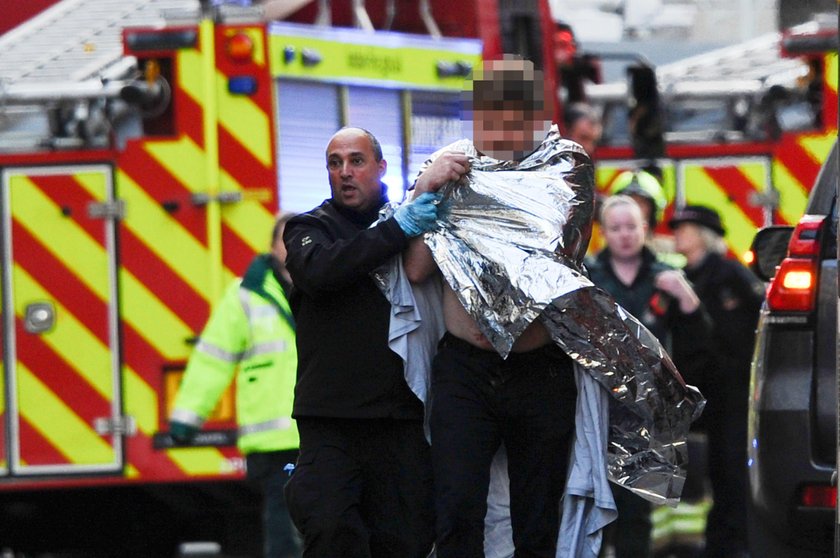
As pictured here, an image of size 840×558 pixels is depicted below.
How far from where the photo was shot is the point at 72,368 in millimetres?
8586

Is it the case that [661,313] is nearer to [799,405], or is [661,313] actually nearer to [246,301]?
[246,301]

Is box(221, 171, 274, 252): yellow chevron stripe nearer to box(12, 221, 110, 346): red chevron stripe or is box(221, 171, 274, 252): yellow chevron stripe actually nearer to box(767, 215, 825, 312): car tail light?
box(12, 221, 110, 346): red chevron stripe

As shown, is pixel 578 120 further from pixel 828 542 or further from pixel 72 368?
pixel 828 542

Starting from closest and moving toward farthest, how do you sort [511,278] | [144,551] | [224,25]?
[511,278] < [224,25] < [144,551]

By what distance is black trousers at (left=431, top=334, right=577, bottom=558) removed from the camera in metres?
5.18

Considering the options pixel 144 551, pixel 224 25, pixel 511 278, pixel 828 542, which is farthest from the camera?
pixel 144 551

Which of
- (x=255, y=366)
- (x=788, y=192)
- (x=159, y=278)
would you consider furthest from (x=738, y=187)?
(x=255, y=366)

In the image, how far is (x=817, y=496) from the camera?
233 inches

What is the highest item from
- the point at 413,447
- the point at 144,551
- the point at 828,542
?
the point at 413,447

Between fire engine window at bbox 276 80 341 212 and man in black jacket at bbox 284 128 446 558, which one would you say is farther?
fire engine window at bbox 276 80 341 212

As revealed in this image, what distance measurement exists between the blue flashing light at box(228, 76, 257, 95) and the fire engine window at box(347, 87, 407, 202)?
1.58 feet

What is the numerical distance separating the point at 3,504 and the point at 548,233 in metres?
4.54

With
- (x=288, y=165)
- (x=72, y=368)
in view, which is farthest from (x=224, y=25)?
(x=72, y=368)

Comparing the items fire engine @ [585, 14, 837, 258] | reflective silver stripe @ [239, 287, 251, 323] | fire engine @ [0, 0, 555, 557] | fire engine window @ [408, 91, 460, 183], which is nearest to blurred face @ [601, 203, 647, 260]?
fire engine @ [0, 0, 555, 557]
